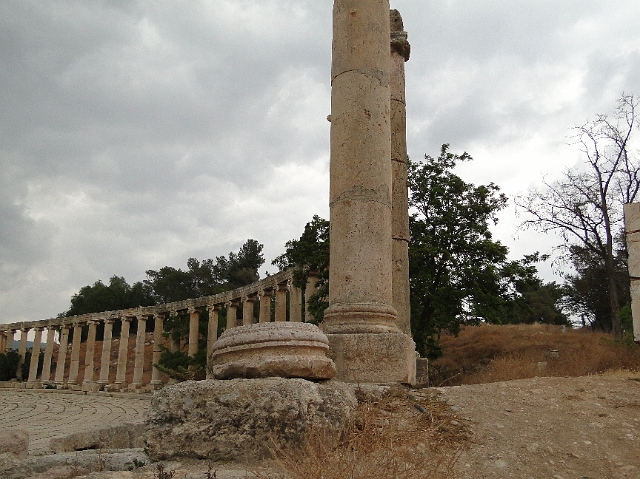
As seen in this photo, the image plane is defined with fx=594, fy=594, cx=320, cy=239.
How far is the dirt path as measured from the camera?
629 cm

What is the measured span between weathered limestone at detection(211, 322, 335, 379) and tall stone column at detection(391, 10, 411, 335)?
645 centimetres

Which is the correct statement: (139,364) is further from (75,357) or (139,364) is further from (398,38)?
(398,38)

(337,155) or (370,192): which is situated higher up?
(337,155)

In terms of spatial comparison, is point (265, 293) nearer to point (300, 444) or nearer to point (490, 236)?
point (490, 236)

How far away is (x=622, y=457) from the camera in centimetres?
663

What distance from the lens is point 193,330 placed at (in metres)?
37.2

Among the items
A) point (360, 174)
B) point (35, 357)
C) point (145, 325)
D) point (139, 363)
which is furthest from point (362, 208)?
point (35, 357)

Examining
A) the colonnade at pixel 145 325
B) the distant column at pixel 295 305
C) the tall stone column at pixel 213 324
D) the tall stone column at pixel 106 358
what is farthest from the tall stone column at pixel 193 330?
the distant column at pixel 295 305

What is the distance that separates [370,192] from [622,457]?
5958 mm

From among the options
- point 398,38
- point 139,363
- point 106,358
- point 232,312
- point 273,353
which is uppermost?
point 398,38

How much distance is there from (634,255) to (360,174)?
24.5 ft

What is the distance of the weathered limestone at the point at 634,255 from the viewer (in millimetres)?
13766

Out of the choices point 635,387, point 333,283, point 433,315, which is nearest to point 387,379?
point 333,283

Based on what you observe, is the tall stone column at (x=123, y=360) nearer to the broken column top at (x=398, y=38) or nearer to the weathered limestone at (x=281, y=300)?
the weathered limestone at (x=281, y=300)
